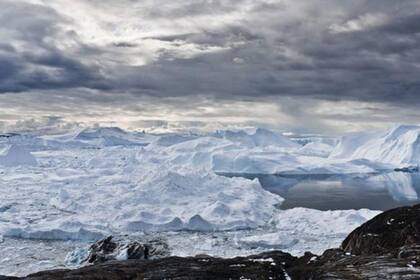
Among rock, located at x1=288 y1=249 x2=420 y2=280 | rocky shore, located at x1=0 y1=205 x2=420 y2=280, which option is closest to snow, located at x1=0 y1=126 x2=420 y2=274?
rocky shore, located at x1=0 y1=205 x2=420 y2=280

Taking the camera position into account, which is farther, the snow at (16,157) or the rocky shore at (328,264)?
the snow at (16,157)

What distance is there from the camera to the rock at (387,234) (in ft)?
45.5

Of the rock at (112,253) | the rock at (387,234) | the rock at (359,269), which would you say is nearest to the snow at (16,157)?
the rock at (112,253)

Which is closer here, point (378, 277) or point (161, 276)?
point (378, 277)

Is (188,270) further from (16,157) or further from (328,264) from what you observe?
(16,157)

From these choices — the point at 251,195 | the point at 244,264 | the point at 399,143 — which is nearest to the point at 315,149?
the point at 399,143

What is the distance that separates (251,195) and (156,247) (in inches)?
849

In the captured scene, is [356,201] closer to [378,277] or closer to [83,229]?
[83,229]

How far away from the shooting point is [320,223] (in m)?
36.2

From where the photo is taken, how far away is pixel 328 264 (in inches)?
494

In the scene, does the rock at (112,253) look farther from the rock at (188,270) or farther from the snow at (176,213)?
the rock at (188,270)

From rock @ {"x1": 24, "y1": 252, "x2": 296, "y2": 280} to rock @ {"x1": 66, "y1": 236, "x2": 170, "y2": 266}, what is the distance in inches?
398

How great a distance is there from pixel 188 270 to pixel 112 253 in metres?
13.3

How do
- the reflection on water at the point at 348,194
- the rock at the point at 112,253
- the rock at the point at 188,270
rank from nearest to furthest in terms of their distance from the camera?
the rock at the point at 188,270 → the rock at the point at 112,253 → the reflection on water at the point at 348,194
